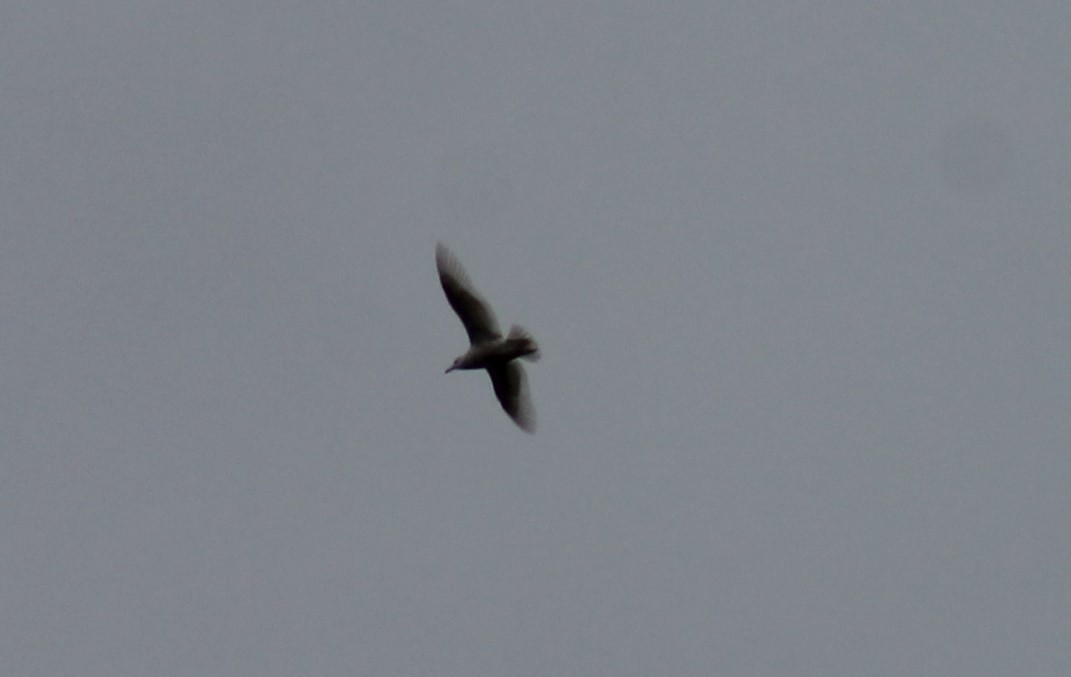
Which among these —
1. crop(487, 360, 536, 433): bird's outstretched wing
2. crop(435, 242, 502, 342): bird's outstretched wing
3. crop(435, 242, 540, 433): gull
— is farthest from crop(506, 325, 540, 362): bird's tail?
crop(487, 360, 536, 433): bird's outstretched wing

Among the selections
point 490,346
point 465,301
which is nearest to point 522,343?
point 490,346

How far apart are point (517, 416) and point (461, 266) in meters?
2.90

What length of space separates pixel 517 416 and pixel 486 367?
50.5 inches

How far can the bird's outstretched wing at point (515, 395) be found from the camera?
37781mm

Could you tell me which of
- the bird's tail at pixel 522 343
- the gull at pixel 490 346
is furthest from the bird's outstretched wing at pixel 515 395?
the bird's tail at pixel 522 343

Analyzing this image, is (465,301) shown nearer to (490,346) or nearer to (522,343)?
(490,346)

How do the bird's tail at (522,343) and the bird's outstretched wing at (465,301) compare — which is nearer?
the bird's tail at (522,343)

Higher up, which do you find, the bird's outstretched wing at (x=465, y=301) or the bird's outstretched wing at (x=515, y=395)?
the bird's outstretched wing at (x=465, y=301)

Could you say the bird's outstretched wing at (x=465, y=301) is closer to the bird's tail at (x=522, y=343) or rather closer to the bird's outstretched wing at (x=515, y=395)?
the bird's tail at (x=522, y=343)

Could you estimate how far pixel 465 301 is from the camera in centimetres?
3709

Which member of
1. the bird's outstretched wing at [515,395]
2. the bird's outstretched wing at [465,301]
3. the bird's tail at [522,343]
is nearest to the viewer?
the bird's tail at [522,343]

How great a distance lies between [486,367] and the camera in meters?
37.3

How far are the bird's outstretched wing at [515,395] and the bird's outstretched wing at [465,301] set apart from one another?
984 millimetres

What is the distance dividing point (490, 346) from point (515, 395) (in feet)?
6.18
